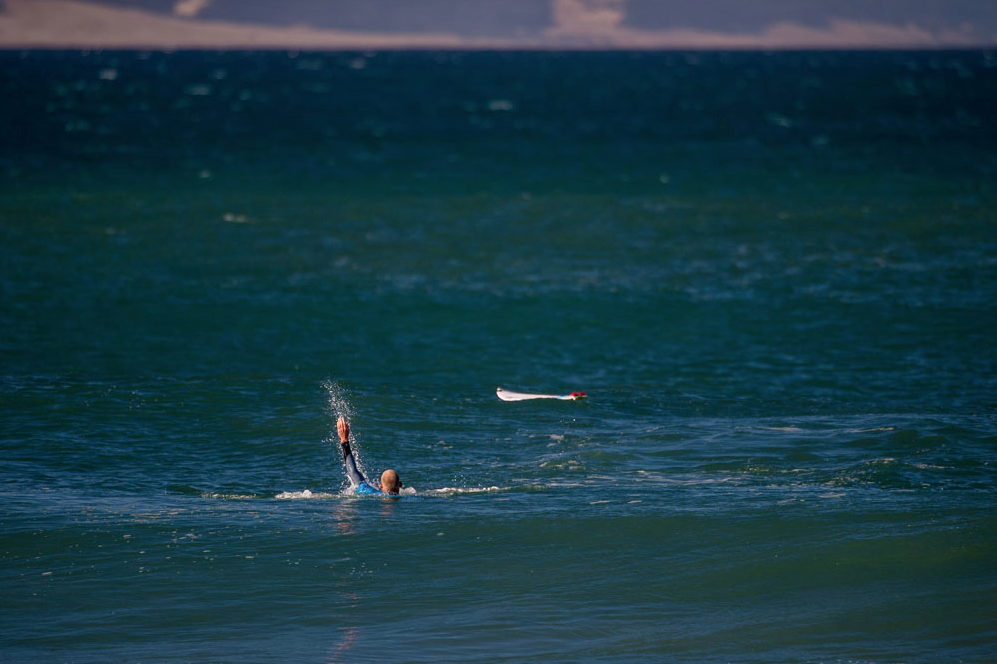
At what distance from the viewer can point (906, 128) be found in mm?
92188

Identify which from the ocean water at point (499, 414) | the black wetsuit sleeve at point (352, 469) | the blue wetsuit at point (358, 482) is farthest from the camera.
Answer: the blue wetsuit at point (358, 482)

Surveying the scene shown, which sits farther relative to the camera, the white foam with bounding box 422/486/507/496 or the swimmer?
the white foam with bounding box 422/486/507/496

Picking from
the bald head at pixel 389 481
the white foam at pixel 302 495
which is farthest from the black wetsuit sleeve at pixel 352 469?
the white foam at pixel 302 495

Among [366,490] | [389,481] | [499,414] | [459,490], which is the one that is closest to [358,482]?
[366,490]

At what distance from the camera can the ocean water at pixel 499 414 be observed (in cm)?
1482

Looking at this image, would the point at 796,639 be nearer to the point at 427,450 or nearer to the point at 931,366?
the point at 427,450

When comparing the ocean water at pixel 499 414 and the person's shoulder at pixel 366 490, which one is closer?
the ocean water at pixel 499 414

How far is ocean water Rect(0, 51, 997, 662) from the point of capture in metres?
14.8

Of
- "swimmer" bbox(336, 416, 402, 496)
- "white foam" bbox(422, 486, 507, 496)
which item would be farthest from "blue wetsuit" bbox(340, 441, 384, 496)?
"white foam" bbox(422, 486, 507, 496)

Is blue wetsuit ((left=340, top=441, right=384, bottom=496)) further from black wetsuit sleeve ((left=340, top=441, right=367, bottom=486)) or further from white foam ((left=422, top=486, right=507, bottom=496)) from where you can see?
white foam ((left=422, top=486, right=507, bottom=496))

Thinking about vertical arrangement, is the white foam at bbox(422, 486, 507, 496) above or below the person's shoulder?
below

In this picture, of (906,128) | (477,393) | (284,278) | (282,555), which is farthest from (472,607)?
(906,128)

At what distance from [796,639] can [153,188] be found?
47532 millimetres

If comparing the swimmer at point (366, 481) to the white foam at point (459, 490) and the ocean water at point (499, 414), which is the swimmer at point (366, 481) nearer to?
the ocean water at point (499, 414)
